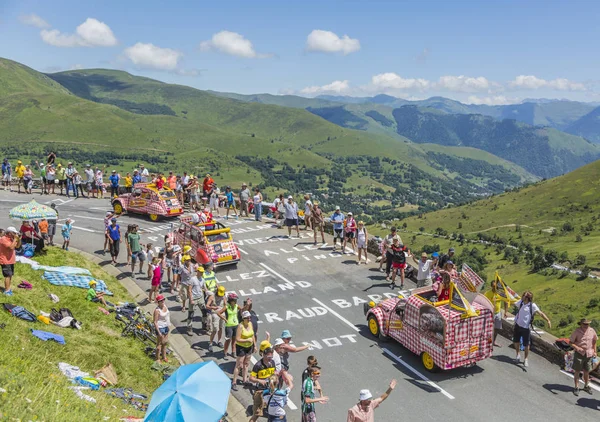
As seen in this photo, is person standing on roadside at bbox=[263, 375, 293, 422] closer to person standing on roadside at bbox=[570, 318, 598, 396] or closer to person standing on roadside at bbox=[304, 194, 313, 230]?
person standing on roadside at bbox=[570, 318, 598, 396]

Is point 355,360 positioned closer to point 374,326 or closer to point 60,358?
point 374,326

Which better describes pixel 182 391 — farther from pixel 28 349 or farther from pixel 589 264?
pixel 589 264

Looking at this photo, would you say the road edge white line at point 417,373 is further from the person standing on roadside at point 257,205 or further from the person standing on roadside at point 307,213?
the person standing on roadside at point 257,205

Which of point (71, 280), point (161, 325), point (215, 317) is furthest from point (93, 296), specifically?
point (215, 317)

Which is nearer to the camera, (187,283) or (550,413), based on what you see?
(550,413)

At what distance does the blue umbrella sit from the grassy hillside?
2029 cm

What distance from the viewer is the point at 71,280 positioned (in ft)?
52.5

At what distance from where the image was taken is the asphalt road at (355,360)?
11.3 meters

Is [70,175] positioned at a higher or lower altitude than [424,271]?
higher

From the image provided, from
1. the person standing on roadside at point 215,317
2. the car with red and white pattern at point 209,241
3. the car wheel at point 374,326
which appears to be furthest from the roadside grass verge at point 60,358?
the car wheel at point 374,326

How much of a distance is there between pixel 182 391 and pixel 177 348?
20.5ft

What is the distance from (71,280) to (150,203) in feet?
37.0

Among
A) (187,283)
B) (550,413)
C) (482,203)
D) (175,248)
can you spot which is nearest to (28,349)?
(187,283)

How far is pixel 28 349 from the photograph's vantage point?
10.6m
